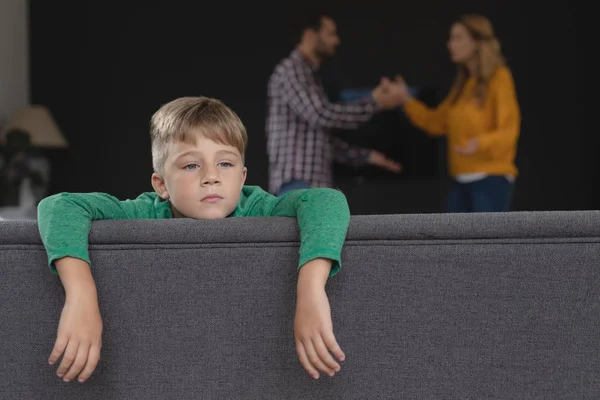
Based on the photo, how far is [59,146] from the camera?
5359 mm

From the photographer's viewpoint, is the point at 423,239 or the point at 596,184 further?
the point at 596,184

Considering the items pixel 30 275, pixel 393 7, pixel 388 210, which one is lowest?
pixel 388 210

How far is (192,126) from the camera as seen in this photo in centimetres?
145

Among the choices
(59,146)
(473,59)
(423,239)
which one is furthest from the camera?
(59,146)

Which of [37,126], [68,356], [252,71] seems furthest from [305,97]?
[68,356]

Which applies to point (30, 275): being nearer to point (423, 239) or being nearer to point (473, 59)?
point (423, 239)

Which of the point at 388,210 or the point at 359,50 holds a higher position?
the point at 359,50

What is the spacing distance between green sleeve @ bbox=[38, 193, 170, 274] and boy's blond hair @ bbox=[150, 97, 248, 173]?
20 cm

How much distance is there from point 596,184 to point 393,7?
200cm

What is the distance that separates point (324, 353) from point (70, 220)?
44 cm

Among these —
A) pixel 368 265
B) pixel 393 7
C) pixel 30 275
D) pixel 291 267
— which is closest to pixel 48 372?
pixel 30 275

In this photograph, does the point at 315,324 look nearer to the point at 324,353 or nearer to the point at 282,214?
the point at 324,353

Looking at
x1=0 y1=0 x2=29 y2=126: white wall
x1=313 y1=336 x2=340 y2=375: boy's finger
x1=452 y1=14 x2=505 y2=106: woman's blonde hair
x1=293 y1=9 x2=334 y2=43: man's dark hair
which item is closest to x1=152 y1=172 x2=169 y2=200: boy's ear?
x1=313 y1=336 x2=340 y2=375: boy's finger

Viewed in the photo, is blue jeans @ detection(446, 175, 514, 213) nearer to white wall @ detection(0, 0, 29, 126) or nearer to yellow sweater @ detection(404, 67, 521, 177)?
yellow sweater @ detection(404, 67, 521, 177)
